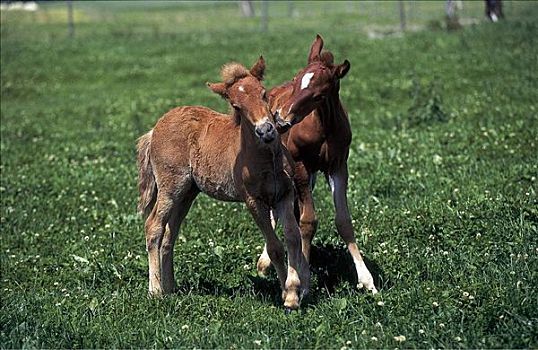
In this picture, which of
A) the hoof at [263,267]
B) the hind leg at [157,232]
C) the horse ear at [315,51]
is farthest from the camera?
the hoof at [263,267]

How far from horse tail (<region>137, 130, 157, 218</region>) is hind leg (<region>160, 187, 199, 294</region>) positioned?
0.39 metres

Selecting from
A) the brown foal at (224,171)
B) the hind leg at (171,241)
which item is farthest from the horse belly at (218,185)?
the hind leg at (171,241)

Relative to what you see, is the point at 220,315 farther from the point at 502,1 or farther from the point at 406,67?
the point at 502,1

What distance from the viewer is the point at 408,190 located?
10.1 metres

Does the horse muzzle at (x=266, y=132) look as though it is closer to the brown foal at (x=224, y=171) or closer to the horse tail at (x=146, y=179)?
→ the brown foal at (x=224, y=171)

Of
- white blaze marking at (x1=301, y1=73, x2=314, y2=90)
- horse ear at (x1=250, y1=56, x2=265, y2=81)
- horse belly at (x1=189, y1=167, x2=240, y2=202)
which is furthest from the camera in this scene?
horse belly at (x1=189, y1=167, x2=240, y2=202)

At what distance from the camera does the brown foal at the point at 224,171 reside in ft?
22.1

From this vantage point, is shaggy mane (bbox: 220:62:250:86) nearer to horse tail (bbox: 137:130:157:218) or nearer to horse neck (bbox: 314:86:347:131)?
horse neck (bbox: 314:86:347:131)

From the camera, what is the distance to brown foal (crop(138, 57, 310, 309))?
674 cm

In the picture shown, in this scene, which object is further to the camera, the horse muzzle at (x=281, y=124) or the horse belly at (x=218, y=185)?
the horse belly at (x=218, y=185)

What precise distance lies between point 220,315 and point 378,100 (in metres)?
11.7

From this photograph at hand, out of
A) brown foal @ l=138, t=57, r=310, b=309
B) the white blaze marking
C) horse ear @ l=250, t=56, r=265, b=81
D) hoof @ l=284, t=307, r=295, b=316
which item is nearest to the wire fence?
brown foal @ l=138, t=57, r=310, b=309

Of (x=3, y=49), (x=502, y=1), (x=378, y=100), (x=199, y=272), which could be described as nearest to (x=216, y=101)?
(x=378, y=100)

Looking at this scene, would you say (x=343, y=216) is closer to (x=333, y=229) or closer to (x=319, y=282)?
(x=319, y=282)
